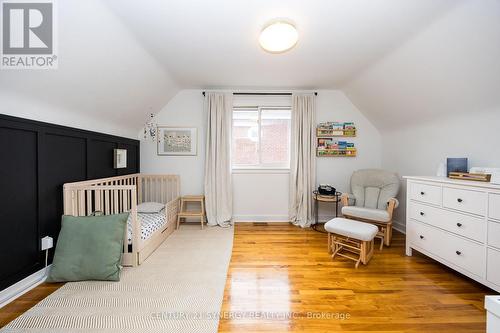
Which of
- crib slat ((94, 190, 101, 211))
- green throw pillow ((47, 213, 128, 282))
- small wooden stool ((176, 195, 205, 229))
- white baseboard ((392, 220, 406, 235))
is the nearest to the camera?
green throw pillow ((47, 213, 128, 282))

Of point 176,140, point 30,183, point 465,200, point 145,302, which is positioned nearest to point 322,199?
point 465,200

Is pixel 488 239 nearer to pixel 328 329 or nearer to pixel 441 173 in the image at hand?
pixel 441 173

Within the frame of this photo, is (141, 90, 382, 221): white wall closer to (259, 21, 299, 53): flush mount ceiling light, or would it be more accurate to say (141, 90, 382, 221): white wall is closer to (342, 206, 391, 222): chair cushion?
(342, 206, 391, 222): chair cushion

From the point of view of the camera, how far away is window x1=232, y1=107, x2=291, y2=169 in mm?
3820

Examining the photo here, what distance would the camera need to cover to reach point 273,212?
150 inches

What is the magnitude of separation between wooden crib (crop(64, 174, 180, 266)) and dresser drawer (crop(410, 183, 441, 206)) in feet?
10.4

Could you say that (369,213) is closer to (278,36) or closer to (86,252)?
(278,36)

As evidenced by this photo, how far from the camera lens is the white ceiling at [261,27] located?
5.64 feet

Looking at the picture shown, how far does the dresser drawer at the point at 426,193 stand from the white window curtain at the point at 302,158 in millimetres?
1496

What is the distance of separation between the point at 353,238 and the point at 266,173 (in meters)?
1.88

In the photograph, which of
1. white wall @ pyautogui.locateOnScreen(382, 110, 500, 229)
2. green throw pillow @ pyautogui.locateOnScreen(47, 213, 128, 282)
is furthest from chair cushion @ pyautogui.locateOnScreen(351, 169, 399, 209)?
green throw pillow @ pyautogui.locateOnScreen(47, 213, 128, 282)

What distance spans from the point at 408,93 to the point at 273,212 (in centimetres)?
275

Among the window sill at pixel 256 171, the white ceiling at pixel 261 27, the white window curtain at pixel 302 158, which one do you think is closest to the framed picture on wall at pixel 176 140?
the window sill at pixel 256 171

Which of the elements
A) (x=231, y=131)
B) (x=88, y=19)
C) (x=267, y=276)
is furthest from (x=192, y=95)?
(x=267, y=276)
